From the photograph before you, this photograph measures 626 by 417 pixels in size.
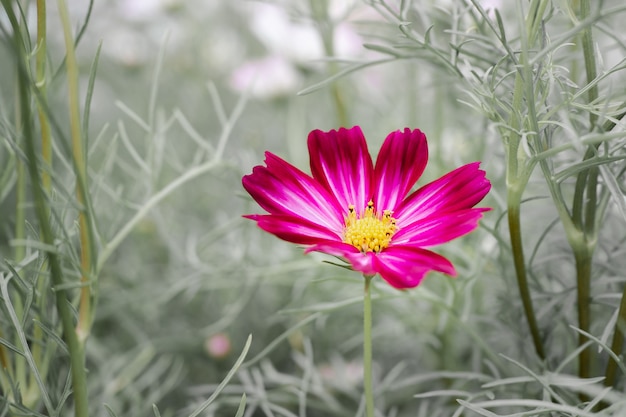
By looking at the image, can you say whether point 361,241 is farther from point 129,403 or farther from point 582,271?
point 129,403

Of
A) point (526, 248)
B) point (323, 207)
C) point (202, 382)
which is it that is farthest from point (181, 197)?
point (323, 207)

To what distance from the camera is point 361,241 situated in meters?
0.36

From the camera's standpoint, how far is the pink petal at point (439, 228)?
30 cm

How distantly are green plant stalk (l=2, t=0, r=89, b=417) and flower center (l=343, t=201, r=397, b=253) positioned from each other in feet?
0.50

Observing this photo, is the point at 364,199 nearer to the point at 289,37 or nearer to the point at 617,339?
the point at 617,339

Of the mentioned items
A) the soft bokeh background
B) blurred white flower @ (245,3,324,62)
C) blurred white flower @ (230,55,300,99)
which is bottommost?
the soft bokeh background

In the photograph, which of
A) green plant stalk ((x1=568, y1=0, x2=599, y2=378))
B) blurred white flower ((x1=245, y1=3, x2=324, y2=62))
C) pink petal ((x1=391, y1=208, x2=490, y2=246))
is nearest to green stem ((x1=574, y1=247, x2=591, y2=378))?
green plant stalk ((x1=568, y1=0, x2=599, y2=378))

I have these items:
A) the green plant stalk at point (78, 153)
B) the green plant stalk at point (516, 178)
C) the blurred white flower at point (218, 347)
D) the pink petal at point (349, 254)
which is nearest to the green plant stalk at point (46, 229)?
the green plant stalk at point (78, 153)

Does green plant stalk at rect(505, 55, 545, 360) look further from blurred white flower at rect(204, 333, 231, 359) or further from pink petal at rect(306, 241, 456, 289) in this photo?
blurred white flower at rect(204, 333, 231, 359)

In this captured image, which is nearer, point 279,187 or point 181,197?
point 279,187

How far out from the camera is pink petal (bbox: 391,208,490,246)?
11.8 inches

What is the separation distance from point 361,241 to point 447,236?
65mm

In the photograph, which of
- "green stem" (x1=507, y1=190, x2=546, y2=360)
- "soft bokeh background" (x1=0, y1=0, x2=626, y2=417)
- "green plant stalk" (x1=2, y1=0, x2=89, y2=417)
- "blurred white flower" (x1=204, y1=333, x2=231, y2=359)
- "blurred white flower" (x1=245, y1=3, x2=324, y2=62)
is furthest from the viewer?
"blurred white flower" (x1=245, y1=3, x2=324, y2=62)

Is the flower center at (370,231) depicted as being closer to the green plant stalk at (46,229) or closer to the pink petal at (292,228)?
the pink petal at (292,228)
